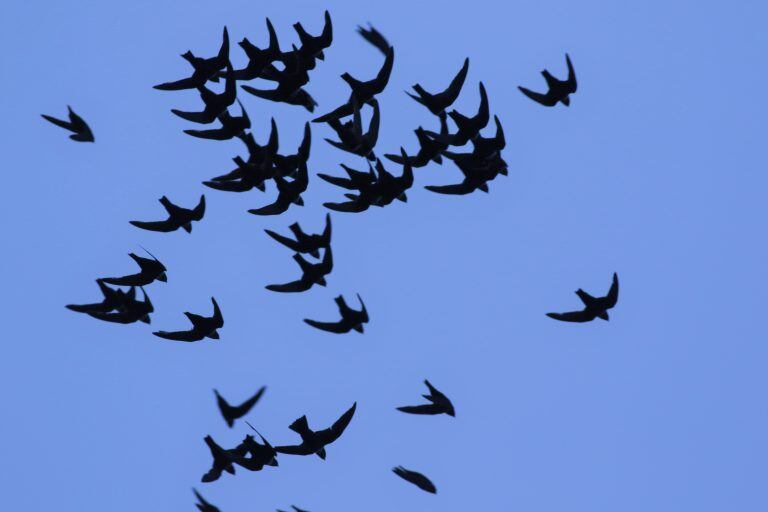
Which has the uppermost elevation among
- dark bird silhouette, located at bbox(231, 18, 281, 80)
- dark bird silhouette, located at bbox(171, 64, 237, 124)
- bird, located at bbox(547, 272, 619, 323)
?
dark bird silhouette, located at bbox(231, 18, 281, 80)

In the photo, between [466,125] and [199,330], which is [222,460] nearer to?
[199,330]

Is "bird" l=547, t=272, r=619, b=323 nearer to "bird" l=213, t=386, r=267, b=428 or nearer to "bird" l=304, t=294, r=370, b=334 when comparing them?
"bird" l=304, t=294, r=370, b=334

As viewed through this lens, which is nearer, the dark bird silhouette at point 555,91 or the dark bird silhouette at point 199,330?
the dark bird silhouette at point 199,330

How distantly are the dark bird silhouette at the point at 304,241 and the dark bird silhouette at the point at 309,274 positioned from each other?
0.46 feet

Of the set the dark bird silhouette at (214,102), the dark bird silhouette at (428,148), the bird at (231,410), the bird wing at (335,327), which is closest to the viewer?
the bird at (231,410)

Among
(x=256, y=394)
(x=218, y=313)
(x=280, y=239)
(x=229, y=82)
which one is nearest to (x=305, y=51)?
(x=229, y=82)

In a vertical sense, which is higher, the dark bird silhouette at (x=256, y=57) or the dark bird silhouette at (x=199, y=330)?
the dark bird silhouette at (x=256, y=57)

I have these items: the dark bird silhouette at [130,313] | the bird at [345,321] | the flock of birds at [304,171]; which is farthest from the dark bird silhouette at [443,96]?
the dark bird silhouette at [130,313]

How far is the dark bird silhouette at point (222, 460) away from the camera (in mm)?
16141

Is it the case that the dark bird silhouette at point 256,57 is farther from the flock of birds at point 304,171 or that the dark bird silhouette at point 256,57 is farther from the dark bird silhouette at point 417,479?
the dark bird silhouette at point 417,479

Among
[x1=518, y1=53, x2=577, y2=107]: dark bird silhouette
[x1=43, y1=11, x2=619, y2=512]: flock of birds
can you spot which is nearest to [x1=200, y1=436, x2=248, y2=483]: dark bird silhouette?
[x1=43, y1=11, x2=619, y2=512]: flock of birds

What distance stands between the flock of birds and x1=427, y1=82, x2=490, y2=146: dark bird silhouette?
14mm

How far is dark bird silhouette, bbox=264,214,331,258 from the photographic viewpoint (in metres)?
16.5

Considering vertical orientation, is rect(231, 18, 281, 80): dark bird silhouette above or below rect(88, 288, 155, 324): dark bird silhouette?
above
